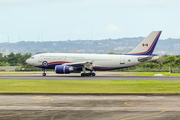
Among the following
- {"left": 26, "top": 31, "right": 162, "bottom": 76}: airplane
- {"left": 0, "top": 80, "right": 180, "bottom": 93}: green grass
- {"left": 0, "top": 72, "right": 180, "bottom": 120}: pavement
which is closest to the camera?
{"left": 0, "top": 72, "right": 180, "bottom": 120}: pavement

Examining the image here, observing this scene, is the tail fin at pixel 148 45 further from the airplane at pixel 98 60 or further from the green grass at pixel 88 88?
the green grass at pixel 88 88

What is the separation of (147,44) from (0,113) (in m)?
34.7

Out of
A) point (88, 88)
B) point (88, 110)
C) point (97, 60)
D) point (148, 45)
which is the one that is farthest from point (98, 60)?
point (88, 110)

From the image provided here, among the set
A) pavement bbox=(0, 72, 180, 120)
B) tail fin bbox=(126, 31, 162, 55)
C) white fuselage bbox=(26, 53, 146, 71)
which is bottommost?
pavement bbox=(0, 72, 180, 120)

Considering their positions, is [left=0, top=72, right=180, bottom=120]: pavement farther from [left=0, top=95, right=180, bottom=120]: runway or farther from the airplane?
the airplane

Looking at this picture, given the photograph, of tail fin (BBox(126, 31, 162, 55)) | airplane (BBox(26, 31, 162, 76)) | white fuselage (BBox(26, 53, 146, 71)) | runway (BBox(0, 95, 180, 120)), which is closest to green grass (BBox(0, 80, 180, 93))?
runway (BBox(0, 95, 180, 120))

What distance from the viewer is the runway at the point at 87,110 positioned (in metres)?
12.7

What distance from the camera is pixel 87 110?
47.5 feet

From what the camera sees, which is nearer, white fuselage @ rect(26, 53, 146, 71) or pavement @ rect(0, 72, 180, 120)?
pavement @ rect(0, 72, 180, 120)

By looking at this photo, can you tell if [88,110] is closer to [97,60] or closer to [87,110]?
[87,110]

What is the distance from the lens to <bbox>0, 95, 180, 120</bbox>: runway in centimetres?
1268

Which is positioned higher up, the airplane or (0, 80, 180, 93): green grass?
the airplane

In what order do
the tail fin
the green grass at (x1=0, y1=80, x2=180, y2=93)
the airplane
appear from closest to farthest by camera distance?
the green grass at (x1=0, y1=80, x2=180, y2=93) < the airplane < the tail fin

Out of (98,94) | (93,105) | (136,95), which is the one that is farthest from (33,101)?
(136,95)
